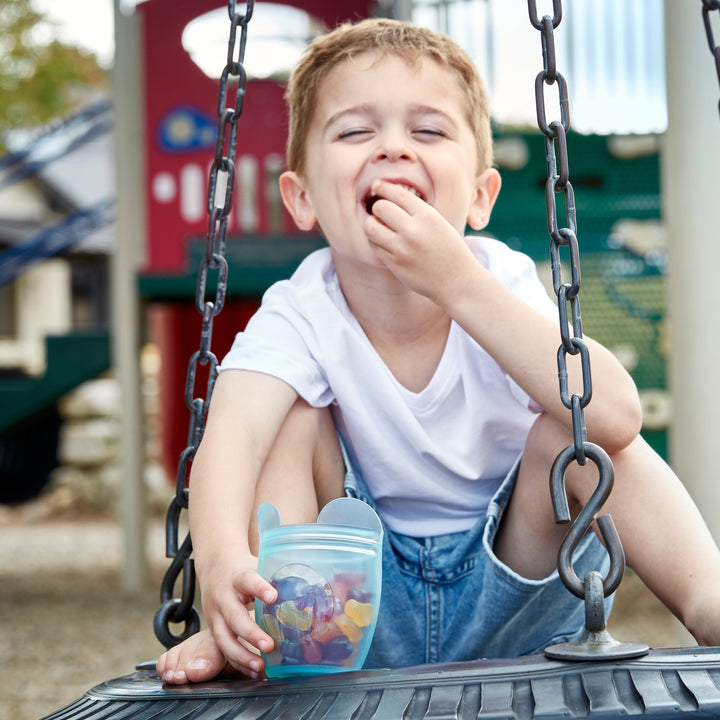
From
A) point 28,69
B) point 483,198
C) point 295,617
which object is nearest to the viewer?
point 295,617

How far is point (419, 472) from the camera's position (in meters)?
1.03

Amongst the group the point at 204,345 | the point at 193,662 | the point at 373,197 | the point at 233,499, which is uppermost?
the point at 373,197

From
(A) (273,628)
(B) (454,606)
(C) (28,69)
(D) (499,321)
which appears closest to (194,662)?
(A) (273,628)

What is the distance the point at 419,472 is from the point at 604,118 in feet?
7.16

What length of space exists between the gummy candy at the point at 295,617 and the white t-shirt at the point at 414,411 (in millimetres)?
289

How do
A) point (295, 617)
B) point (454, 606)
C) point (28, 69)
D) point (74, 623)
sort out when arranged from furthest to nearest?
point (28, 69), point (74, 623), point (454, 606), point (295, 617)

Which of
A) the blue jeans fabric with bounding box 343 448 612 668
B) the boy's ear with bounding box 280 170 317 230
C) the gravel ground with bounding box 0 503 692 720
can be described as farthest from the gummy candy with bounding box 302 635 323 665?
the gravel ground with bounding box 0 503 692 720

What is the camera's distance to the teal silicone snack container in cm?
76

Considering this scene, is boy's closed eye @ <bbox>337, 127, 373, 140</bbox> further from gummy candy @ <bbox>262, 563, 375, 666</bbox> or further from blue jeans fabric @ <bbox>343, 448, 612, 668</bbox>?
gummy candy @ <bbox>262, 563, 375, 666</bbox>

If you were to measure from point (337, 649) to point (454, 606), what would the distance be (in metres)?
0.25

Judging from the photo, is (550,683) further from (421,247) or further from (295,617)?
(421,247)

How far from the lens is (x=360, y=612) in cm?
77

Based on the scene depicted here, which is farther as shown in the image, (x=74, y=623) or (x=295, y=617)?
(x=74, y=623)

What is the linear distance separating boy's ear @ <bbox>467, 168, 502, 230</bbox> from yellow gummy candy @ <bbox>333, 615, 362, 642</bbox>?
507 millimetres
